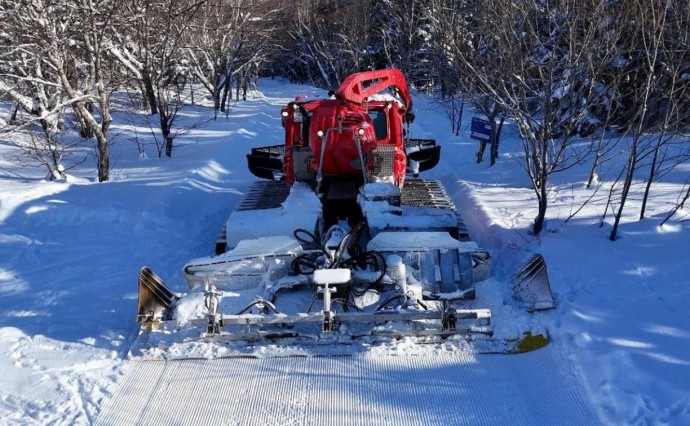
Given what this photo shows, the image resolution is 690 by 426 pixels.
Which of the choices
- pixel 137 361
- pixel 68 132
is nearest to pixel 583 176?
pixel 137 361

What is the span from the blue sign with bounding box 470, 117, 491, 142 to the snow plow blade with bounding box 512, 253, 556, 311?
671 centimetres

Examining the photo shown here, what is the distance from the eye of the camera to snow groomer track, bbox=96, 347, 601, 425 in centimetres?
388

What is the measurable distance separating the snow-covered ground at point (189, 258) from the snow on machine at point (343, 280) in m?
0.44

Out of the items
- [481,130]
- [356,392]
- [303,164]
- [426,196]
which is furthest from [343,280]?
[481,130]

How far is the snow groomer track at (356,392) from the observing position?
12.7ft

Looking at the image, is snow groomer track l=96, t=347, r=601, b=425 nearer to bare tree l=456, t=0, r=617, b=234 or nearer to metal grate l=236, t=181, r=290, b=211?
bare tree l=456, t=0, r=617, b=234

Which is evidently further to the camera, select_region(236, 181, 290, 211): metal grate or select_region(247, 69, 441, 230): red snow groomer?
select_region(236, 181, 290, 211): metal grate

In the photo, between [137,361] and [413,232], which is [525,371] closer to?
[413,232]

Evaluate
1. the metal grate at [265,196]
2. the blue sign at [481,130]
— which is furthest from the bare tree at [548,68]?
the blue sign at [481,130]

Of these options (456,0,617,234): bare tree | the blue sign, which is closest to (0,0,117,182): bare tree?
(456,0,617,234): bare tree

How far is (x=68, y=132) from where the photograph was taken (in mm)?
18984

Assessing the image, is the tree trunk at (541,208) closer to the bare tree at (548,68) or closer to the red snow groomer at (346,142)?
the bare tree at (548,68)

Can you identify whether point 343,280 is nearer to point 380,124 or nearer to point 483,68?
point 380,124

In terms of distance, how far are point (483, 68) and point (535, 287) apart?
562cm
